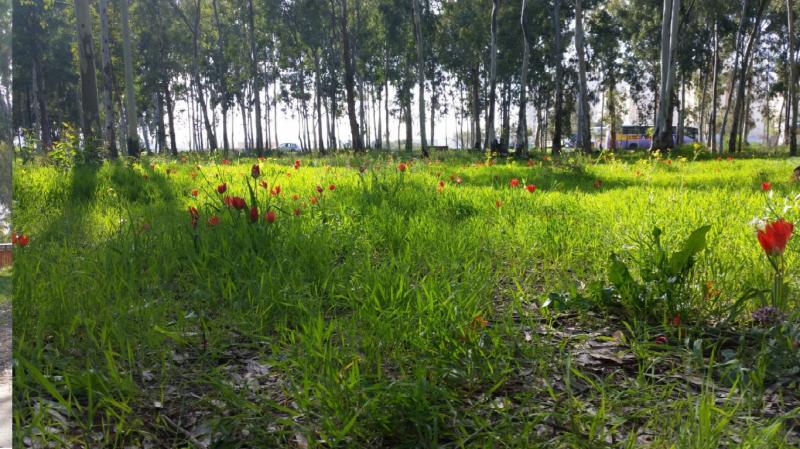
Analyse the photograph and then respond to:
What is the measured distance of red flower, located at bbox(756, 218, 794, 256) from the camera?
61.8 inches

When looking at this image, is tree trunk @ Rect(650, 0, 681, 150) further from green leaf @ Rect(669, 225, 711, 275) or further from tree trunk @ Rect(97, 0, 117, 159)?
tree trunk @ Rect(97, 0, 117, 159)

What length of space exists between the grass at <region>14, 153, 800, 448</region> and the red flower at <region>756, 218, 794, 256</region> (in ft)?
0.94

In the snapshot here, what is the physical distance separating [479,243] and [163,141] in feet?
8.62

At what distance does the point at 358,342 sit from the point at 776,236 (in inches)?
56.2

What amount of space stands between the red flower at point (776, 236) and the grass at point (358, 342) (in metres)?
0.29

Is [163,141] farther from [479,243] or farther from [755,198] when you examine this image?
[755,198]

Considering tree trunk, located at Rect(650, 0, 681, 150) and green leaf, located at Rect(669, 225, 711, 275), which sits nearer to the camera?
green leaf, located at Rect(669, 225, 711, 275)

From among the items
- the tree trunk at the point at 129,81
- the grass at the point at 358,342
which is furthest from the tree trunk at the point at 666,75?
the tree trunk at the point at 129,81

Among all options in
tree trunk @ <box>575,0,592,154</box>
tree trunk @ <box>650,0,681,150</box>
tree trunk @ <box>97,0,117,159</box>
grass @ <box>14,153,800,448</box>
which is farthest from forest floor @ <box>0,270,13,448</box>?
tree trunk @ <box>650,0,681,150</box>

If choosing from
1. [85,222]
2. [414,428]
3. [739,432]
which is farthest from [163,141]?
[739,432]

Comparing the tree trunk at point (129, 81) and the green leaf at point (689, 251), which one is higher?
the tree trunk at point (129, 81)

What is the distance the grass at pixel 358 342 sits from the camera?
130cm

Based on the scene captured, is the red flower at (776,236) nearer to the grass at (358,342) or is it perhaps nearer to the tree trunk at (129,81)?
the grass at (358,342)

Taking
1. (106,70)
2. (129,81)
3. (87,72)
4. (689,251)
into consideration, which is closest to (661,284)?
(689,251)
